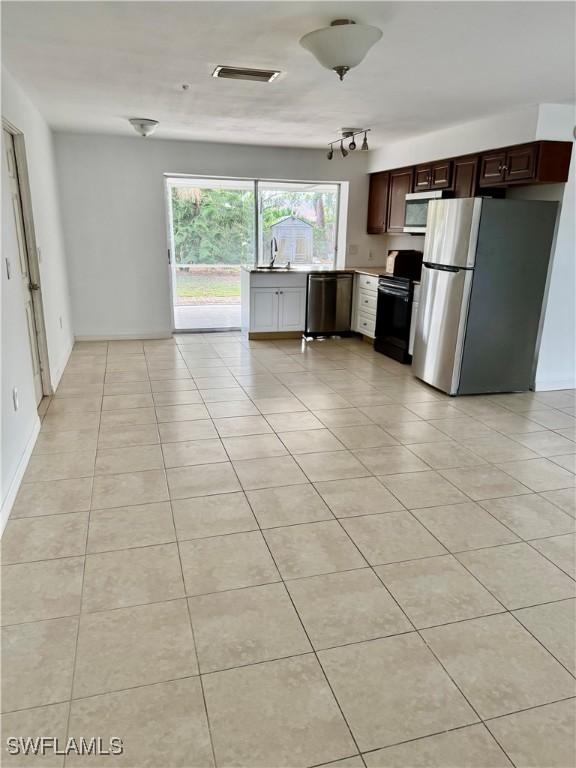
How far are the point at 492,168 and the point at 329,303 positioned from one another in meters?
2.74

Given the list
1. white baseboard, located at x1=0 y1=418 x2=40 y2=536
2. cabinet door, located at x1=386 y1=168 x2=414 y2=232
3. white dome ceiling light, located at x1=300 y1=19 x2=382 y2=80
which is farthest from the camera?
cabinet door, located at x1=386 y1=168 x2=414 y2=232

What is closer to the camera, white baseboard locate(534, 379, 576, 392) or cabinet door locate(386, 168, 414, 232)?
white baseboard locate(534, 379, 576, 392)

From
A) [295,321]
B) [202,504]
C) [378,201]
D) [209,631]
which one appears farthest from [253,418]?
[378,201]

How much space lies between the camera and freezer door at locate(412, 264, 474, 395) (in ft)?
14.8

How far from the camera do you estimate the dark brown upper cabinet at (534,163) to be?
418 centimetres

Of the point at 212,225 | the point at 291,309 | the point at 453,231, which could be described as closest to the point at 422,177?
the point at 453,231

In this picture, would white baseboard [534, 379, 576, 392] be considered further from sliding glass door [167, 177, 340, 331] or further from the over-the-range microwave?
sliding glass door [167, 177, 340, 331]

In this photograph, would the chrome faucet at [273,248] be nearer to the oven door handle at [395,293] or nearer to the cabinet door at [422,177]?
the oven door handle at [395,293]

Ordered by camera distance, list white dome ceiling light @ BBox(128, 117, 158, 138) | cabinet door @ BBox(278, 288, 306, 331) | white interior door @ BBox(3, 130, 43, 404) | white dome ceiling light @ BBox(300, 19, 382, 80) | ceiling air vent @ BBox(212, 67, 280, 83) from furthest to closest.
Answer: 1. cabinet door @ BBox(278, 288, 306, 331)
2. white dome ceiling light @ BBox(128, 117, 158, 138)
3. white interior door @ BBox(3, 130, 43, 404)
4. ceiling air vent @ BBox(212, 67, 280, 83)
5. white dome ceiling light @ BBox(300, 19, 382, 80)

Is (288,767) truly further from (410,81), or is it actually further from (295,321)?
(295,321)

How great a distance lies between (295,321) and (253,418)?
3.10 metres

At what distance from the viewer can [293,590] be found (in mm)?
2166

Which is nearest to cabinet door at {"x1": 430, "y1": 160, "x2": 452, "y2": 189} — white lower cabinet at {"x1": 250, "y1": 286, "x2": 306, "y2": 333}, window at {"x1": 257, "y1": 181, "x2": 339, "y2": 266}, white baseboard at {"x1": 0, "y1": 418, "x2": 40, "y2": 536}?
window at {"x1": 257, "y1": 181, "x2": 339, "y2": 266}

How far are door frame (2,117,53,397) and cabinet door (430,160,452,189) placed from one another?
3900 millimetres
